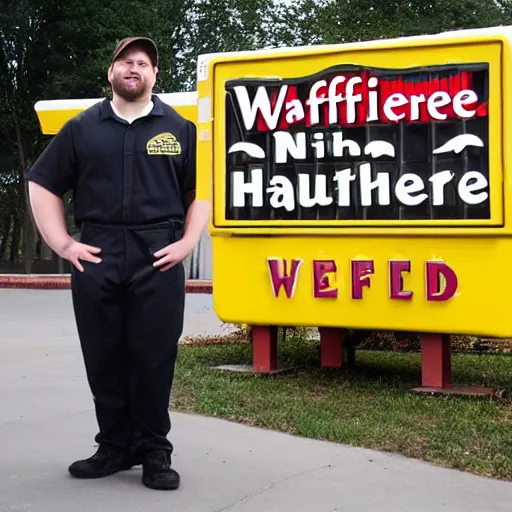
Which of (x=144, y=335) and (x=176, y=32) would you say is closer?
(x=144, y=335)

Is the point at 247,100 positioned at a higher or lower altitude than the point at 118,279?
higher

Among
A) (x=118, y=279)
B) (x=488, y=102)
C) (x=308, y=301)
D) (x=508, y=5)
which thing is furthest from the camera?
(x=508, y=5)

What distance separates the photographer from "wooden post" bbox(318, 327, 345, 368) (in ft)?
27.8

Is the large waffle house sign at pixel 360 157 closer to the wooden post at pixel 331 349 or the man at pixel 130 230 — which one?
the wooden post at pixel 331 349

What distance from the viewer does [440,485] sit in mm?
4793

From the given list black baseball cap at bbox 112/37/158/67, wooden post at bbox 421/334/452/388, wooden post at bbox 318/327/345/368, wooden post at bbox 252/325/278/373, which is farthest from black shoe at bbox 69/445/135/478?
wooden post at bbox 318/327/345/368

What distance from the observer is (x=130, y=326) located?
4.64 meters

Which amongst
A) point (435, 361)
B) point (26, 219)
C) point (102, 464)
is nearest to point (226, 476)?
point (102, 464)

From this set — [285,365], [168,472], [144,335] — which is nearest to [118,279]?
[144,335]

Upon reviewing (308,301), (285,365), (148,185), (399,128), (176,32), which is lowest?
(285,365)

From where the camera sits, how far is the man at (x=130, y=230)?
4551mm

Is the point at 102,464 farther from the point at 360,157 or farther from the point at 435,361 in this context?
the point at 360,157

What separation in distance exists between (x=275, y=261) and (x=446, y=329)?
4.79 feet

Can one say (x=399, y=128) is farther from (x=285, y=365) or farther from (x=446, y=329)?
(x=285, y=365)
